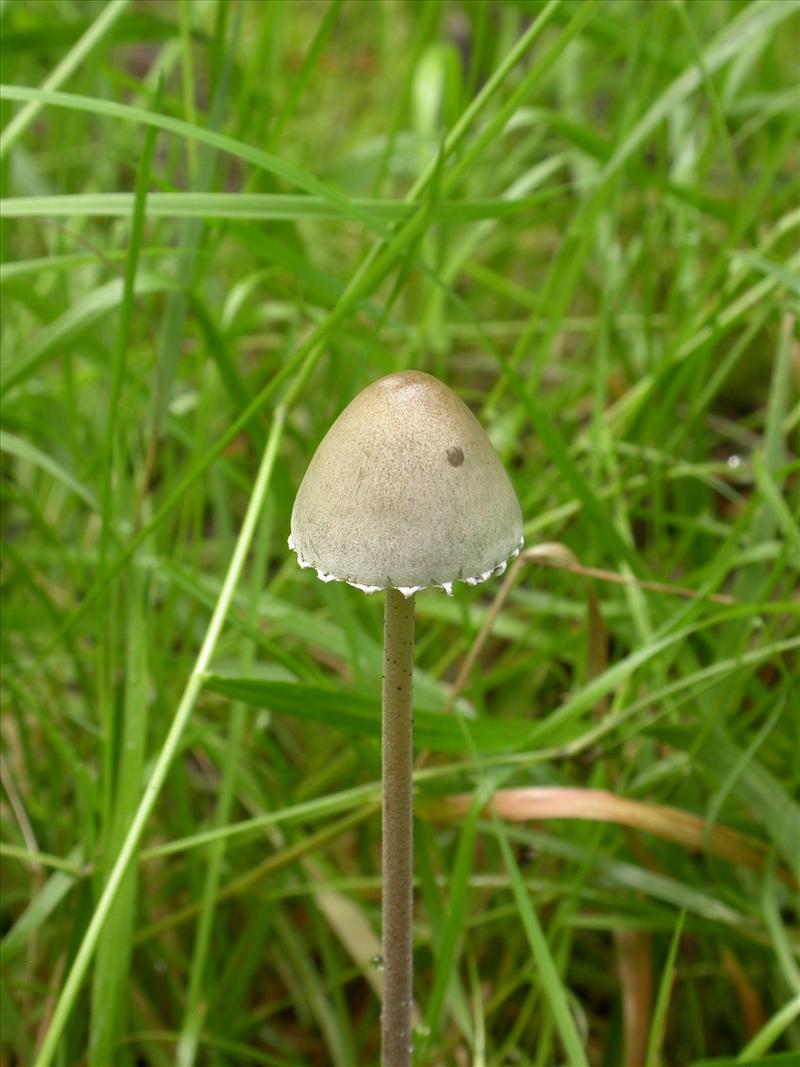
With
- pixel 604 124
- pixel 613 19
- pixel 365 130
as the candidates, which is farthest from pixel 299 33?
pixel 613 19

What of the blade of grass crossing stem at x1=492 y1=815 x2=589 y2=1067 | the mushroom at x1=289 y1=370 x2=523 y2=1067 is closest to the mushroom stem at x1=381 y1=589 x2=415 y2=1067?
the mushroom at x1=289 y1=370 x2=523 y2=1067

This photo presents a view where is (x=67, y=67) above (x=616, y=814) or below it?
above

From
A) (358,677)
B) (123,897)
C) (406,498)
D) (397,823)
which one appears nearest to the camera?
(406,498)

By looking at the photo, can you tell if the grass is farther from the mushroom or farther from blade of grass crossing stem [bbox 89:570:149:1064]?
the mushroom

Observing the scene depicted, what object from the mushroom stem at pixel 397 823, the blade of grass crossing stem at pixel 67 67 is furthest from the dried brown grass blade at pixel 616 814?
the blade of grass crossing stem at pixel 67 67

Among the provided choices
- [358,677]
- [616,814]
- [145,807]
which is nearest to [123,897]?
[145,807]

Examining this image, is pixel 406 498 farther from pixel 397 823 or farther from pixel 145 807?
pixel 145 807

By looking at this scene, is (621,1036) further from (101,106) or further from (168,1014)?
(101,106)
